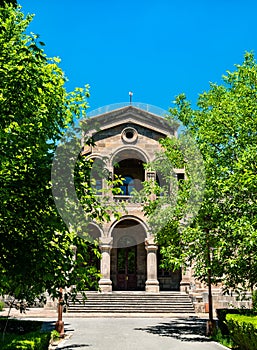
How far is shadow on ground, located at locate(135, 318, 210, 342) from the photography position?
51.9 feet

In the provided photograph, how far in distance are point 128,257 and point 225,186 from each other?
18913 millimetres

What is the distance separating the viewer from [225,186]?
13.8 metres

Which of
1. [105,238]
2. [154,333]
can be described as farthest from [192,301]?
[154,333]

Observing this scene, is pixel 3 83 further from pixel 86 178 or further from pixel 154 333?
pixel 154 333

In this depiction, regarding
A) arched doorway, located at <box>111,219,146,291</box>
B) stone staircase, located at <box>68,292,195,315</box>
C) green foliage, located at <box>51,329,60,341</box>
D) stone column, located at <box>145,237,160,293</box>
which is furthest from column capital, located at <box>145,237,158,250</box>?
green foliage, located at <box>51,329,60,341</box>

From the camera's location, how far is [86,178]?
1028 centimetres

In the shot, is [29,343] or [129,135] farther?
[129,135]

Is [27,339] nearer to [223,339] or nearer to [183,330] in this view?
[223,339]

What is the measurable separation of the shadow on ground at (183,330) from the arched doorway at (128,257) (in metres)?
9.90

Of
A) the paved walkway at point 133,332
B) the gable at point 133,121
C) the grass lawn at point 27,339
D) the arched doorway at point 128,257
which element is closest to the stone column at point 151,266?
the arched doorway at point 128,257

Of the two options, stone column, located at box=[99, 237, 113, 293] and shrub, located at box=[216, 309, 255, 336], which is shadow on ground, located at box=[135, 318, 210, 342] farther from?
stone column, located at box=[99, 237, 113, 293]

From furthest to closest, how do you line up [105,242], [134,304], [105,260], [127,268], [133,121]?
[133,121]
[127,268]
[105,242]
[105,260]
[134,304]

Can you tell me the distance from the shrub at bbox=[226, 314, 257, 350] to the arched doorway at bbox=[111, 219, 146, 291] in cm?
1759

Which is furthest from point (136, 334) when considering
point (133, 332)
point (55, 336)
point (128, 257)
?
point (128, 257)
